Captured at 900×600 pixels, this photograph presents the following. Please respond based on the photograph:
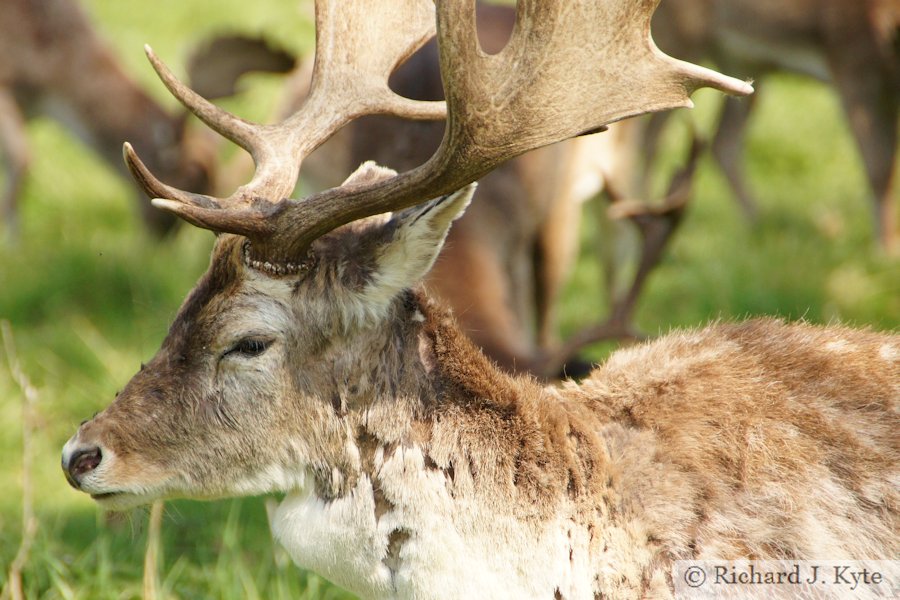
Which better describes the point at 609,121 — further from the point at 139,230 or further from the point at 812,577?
the point at 139,230

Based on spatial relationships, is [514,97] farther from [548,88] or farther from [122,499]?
[122,499]

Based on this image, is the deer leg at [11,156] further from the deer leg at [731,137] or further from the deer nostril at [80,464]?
the deer nostril at [80,464]

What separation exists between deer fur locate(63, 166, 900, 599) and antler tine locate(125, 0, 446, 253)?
0.88 ft

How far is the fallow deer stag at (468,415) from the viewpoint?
2.51 meters

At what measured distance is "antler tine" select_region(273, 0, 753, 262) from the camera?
2520 millimetres

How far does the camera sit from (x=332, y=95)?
323 cm

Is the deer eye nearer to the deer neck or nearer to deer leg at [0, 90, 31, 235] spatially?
the deer neck

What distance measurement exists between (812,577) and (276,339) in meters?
1.23

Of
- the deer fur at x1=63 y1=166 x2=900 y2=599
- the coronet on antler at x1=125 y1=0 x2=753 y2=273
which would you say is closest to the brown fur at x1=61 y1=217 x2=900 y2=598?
the deer fur at x1=63 y1=166 x2=900 y2=599

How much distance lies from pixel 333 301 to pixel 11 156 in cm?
633

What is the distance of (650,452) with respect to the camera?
2604mm

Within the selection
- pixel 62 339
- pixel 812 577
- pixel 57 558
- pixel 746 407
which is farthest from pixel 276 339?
pixel 62 339

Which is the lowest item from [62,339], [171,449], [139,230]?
[139,230]

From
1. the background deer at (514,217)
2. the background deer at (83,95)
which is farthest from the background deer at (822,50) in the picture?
the background deer at (83,95)
